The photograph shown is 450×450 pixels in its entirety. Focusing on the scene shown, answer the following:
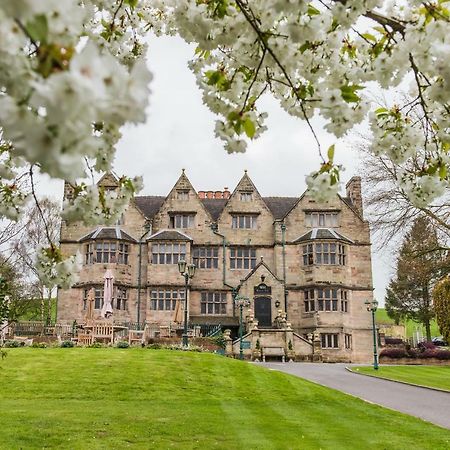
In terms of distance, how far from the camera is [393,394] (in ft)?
66.4

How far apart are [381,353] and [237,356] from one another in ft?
37.4

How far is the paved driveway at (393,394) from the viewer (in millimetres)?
16234

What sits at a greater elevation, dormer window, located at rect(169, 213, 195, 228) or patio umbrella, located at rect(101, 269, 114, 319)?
dormer window, located at rect(169, 213, 195, 228)

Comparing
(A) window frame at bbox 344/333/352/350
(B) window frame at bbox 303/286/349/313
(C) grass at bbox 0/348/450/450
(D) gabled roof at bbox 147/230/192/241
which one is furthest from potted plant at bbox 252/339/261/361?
(C) grass at bbox 0/348/450/450

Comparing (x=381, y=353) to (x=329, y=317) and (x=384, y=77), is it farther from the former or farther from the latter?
(x=384, y=77)

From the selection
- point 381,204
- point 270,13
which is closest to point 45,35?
point 270,13

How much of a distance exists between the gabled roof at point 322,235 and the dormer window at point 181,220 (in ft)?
28.2

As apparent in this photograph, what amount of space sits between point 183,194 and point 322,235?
38.5ft

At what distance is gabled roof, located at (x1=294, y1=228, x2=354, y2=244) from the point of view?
1676 inches

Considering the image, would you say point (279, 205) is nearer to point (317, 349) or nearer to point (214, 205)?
point (214, 205)

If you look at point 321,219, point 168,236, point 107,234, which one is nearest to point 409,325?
point 321,219

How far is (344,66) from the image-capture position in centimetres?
615

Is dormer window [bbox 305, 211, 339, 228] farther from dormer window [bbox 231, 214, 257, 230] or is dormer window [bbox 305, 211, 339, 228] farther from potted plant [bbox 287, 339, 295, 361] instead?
potted plant [bbox 287, 339, 295, 361]

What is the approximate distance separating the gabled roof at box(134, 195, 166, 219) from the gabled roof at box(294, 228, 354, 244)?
12.4 metres
